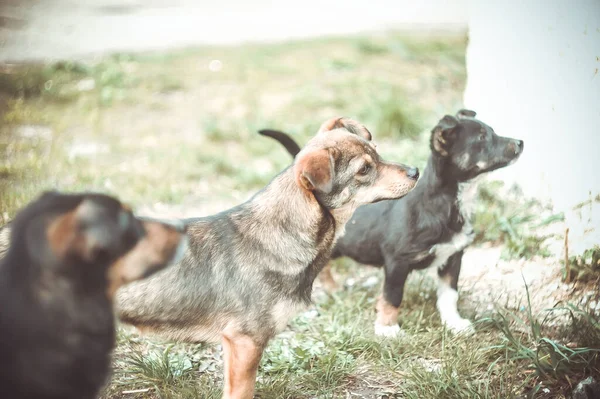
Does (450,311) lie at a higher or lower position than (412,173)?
lower

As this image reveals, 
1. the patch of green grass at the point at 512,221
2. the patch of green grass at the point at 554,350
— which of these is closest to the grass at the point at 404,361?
the patch of green grass at the point at 554,350

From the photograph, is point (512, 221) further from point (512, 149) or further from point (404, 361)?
point (404, 361)

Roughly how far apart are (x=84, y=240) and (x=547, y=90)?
411 centimetres

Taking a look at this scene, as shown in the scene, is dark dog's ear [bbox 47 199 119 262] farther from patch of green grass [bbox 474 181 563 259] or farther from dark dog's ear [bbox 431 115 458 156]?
patch of green grass [bbox 474 181 563 259]

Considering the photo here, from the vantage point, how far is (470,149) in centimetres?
399

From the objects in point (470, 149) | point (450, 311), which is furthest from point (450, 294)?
point (470, 149)

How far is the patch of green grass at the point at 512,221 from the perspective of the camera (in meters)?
4.80

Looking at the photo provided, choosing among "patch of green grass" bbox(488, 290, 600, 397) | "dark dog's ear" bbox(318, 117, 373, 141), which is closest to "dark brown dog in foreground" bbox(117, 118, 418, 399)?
"dark dog's ear" bbox(318, 117, 373, 141)

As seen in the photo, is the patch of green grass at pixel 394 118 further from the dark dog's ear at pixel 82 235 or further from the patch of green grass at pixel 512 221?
the dark dog's ear at pixel 82 235

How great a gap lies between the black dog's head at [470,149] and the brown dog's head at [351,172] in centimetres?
52

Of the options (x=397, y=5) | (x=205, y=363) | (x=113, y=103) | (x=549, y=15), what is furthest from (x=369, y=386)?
(x=397, y=5)

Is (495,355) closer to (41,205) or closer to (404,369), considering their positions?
(404,369)

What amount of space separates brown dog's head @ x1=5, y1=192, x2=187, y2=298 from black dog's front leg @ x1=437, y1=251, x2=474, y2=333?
262cm

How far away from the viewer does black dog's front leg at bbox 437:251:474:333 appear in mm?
4266
